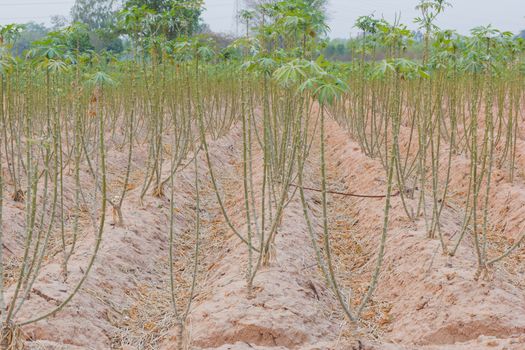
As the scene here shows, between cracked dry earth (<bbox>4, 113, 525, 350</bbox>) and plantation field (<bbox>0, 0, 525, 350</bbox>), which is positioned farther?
cracked dry earth (<bbox>4, 113, 525, 350</bbox>)

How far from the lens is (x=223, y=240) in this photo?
4.54 metres

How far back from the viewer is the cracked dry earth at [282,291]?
2742 millimetres

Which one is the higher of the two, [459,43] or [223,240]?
[459,43]

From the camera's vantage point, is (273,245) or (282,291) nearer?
(282,291)

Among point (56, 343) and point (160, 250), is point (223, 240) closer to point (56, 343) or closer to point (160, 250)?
point (160, 250)

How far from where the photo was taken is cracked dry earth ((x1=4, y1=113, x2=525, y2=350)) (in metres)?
2.74

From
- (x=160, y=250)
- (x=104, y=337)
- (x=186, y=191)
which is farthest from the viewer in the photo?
(x=186, y=191)

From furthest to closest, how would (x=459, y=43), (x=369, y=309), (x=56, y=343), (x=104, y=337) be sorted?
(x=459, y=43), (x=369, y=309), (x=104, y=337), (x=56, y=343)

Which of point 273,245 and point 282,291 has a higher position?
point 273,245


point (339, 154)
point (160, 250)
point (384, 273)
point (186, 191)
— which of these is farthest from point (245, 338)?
point (339, 154)

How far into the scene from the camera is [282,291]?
313cm

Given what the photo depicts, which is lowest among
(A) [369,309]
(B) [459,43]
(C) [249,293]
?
(A) [369,309]

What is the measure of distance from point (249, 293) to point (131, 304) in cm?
80

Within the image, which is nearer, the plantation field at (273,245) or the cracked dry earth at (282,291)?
the plantation field at (273,245)
